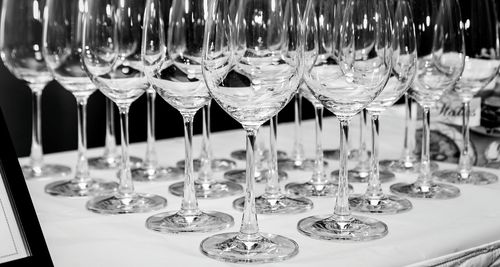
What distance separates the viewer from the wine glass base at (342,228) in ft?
3.06

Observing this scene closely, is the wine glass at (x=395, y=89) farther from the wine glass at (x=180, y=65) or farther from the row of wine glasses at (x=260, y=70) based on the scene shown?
the wine glass at (x=180, y=65)

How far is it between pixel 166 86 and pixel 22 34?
0.49 metres

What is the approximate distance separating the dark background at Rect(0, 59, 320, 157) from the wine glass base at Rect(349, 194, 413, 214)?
2146 millimetres

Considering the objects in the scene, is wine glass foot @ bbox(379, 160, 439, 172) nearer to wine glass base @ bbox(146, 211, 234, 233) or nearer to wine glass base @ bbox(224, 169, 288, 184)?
wine glass base @ bbox(224, 169, 288, 184)

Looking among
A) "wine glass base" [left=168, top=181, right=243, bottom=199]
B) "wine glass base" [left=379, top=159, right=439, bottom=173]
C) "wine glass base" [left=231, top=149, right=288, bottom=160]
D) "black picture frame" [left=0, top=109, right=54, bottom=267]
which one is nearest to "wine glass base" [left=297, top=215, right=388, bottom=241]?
"wine glass base" [left=168, top=181, right=243, bottom=199]

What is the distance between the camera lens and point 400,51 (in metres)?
0.95

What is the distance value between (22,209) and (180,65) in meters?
0.26

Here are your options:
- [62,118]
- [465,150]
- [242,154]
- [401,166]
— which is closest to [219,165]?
[242,154]

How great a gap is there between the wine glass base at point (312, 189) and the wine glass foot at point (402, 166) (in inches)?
7.9

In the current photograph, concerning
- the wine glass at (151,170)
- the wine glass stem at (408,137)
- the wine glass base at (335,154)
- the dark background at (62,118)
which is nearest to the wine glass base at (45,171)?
the wine glass at (151,170)

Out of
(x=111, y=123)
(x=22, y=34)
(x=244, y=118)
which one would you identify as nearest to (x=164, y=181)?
(x=111, y=123)

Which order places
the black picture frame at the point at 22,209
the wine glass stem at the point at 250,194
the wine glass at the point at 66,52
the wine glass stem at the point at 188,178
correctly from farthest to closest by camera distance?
the wine glass at the point at 66,52, the wine glass stem at the point at 188,178, the wine glass stem at the point at 250,194, the black picture frame at the point at 22,209

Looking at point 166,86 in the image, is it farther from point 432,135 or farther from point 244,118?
point 432,135

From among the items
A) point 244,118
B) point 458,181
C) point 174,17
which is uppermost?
point 174,17
